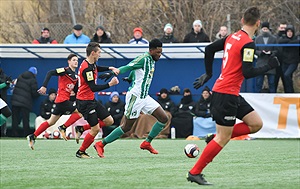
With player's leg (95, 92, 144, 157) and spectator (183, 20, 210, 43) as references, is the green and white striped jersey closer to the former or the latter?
player's leg (95, 92, 144, 157)

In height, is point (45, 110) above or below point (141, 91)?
below

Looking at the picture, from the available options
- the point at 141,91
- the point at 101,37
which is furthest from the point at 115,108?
the point at 141,91

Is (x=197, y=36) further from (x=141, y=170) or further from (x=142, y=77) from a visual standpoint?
(x=141, y=170)

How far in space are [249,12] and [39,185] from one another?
2.91 meters

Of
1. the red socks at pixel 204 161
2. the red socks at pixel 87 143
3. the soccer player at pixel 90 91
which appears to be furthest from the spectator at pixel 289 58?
the red socks at pixel 204 161

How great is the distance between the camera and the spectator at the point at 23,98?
22406 mm

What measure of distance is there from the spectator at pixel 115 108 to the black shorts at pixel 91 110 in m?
8.34

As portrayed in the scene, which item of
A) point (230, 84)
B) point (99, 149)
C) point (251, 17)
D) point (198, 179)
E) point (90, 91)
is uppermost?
point (251, 17)

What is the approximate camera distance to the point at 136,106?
13.2 metres

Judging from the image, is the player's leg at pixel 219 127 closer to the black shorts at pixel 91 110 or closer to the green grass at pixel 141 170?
the green grass at pixel 141 170

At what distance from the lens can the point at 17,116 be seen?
22.7m

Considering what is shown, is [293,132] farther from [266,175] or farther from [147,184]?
[147,184]

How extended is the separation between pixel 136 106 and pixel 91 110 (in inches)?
29.4

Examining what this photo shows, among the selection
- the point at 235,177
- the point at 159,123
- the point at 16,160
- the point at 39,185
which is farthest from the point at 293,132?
the point at 39,185
